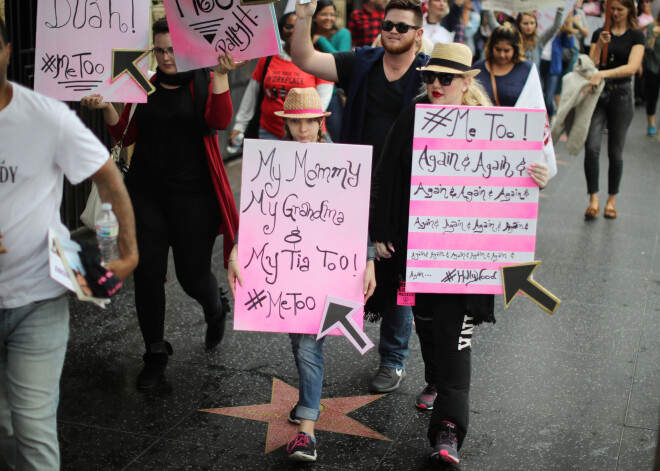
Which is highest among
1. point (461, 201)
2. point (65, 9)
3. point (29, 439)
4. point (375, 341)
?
point (65, 9)

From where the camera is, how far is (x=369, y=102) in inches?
184

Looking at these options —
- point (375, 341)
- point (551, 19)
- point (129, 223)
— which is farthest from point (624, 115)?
point (129, 223)

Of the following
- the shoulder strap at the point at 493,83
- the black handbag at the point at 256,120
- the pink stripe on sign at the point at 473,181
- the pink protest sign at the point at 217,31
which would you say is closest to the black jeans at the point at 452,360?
the pink stripe on sign at the point at 473,181

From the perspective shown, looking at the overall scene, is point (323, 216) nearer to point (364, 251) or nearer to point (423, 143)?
point (364, 251)

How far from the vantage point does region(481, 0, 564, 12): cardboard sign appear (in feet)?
27.2

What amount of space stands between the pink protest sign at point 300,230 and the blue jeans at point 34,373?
1.09 m

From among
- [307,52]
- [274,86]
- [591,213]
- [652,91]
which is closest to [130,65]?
[307,52]

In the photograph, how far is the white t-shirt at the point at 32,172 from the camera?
2924mm

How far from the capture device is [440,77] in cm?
392

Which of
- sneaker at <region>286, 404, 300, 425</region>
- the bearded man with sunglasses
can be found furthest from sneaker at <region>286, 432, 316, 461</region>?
the bearded man with sunglasses

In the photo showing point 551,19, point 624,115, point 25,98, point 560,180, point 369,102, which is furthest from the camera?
point 560,180

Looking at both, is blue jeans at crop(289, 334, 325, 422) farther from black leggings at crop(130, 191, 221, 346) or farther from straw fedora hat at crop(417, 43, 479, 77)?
straw fedora hat at crop(417, 43, 479, 77)

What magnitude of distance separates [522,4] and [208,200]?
191 inches

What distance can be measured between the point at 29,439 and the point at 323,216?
1.57 m
